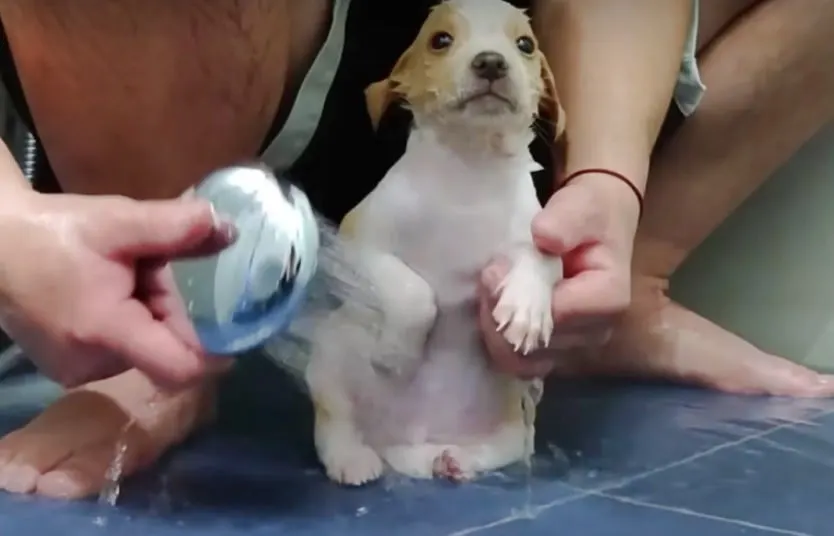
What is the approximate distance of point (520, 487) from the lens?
670mm

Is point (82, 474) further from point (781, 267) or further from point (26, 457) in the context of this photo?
point (781, 267)

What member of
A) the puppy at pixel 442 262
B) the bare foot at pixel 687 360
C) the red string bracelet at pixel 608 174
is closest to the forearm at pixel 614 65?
the red string bracelet at pixel 608 174

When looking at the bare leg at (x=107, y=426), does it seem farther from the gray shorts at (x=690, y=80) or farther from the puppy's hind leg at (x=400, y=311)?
the gray shorts at (x=690, y=80)

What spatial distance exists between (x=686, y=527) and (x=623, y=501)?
54mm

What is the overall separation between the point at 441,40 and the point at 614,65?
0.21 m

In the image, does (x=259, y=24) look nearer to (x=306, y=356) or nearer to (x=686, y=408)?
(x=306, y=356)

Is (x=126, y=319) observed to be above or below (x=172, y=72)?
below

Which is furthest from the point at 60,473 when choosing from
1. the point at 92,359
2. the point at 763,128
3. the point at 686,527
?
the point at 763,128

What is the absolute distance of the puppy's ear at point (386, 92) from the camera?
0.73 meters

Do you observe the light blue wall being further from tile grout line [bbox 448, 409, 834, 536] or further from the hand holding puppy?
the hand holding puppy

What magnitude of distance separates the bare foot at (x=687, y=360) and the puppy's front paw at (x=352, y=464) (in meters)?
0.35

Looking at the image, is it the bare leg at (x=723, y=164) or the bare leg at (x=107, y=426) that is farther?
the bare leg at (x=723, y=164)

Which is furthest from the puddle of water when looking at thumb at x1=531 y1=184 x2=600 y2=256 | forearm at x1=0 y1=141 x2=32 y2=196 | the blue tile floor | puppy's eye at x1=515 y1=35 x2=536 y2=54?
forearm at x1=0 y1=141 x2=32 y2=196

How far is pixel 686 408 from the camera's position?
0.92 meters
